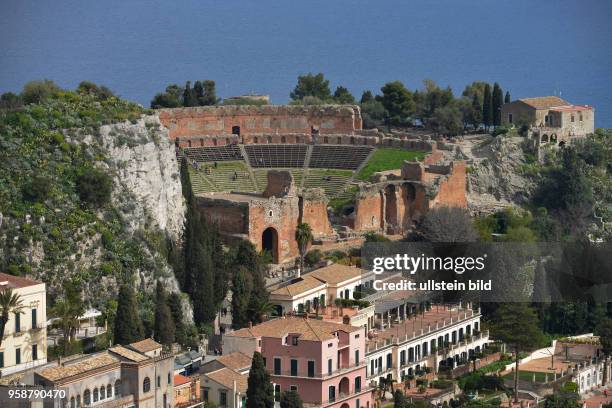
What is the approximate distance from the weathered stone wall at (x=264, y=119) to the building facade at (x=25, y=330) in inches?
1399

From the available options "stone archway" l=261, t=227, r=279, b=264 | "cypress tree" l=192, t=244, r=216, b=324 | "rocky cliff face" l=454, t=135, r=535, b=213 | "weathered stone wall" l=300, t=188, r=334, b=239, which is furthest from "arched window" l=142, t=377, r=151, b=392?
"rocky cliff face" l=454, t=135, r=535, b=213

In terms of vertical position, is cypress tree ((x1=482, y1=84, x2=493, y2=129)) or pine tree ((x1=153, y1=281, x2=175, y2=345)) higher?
cypress tree ((x1=482, y1=84, x2=493, y2=129))

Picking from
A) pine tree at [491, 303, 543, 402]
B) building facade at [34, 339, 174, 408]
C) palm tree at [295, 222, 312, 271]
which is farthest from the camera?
palm tree at [295, 222, 312, 271]

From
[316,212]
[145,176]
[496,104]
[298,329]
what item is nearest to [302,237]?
[316,212]

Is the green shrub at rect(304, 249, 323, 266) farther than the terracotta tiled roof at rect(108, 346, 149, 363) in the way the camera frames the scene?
Yes

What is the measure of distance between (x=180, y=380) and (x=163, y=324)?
17.9 feet

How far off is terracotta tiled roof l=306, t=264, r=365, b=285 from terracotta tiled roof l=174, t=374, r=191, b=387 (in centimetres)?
1378

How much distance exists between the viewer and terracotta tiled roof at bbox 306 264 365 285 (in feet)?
Result: 272

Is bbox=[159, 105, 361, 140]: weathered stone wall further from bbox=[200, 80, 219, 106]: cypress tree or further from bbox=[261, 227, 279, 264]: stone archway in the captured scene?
bbox=[261, 227, 279, 264]: stone archway

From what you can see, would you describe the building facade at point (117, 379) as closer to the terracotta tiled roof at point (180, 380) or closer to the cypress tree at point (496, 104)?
the terracotta tiled roof at point (180, 380)

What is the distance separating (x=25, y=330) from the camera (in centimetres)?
6869

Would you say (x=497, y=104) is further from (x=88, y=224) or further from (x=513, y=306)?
(x=88, y=224)

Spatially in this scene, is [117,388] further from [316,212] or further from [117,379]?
[316,212]

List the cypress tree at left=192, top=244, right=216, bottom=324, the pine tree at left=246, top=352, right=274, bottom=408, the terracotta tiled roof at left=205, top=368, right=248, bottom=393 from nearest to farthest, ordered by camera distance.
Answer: the pine tree at left=246, top=352, right=274, bottom=408 < the terracotta tiled roof at left=205, top=368, right=248, bottom=393 < the cypress tree at left=192, top=244, right=216, bottom=324
